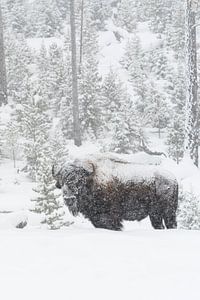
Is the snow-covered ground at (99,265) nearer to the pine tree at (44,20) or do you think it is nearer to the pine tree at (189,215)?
the pine tree at (189,215)

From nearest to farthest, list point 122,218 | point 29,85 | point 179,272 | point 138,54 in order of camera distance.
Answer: point 179,272
point 122,218
point 29,85
point 138,54

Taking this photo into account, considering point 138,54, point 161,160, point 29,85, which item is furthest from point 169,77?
point 161,160

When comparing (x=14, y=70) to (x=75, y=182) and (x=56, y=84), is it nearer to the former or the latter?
(x=56, y=84)

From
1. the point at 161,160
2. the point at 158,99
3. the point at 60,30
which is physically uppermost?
the point at 60,30

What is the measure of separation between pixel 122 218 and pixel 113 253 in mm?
2138

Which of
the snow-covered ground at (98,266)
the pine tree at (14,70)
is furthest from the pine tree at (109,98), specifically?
the snow-covered ground at (98,266)

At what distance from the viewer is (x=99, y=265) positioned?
13.9 feet

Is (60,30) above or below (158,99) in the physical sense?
above

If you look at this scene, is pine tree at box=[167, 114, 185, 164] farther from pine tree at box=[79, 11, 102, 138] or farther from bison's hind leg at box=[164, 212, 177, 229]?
bison's hind leg at box=[164, 212, 177, 229]

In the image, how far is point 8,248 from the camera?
15.6ft

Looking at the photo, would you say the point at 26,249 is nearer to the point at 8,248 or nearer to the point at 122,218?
the point at 8,248

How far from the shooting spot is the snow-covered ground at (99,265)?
364 centimetres

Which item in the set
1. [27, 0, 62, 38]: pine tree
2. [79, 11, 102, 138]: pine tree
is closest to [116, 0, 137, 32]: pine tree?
[27, 0, 62, 38]: pine tree

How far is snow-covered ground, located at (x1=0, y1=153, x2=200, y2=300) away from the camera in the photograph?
3641 mm
